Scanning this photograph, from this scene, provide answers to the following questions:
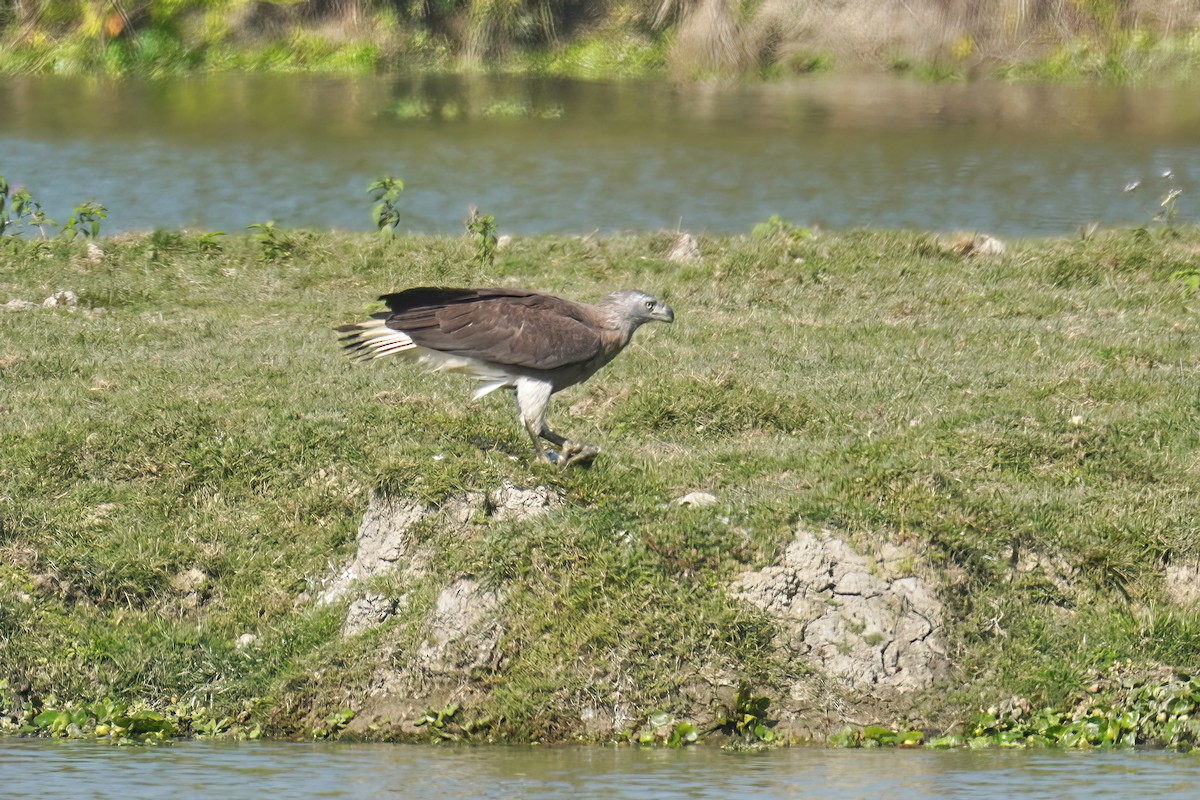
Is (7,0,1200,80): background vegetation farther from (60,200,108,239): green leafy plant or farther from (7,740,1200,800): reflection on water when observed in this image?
(7,740,1200,800): reflection on water

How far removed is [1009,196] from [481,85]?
1333 centimetres

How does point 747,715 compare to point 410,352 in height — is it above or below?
below

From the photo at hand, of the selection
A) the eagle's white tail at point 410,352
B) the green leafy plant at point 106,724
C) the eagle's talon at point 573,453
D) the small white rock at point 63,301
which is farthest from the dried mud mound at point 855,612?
the small white rock at point 63,301

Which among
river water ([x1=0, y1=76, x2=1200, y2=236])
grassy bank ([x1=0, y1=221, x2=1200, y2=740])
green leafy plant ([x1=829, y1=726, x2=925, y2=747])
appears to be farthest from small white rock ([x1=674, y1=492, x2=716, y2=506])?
river water ([x1=0, y1=76, x2=1200, y2=236])

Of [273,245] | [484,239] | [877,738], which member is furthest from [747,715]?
[273,245]

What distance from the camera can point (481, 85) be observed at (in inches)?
1179

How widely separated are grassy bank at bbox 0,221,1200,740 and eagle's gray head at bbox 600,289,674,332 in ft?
2.30

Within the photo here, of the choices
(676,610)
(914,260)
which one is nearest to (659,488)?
(676,610)

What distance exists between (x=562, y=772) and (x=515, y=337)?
105 inches

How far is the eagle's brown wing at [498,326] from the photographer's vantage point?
7.92 metres

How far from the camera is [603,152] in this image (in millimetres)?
22906

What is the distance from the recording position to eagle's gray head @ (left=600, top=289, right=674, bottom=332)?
8.31 metres

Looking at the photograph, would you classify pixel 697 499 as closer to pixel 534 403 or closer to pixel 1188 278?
pixel 534 403

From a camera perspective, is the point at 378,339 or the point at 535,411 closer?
the point at 535,411
